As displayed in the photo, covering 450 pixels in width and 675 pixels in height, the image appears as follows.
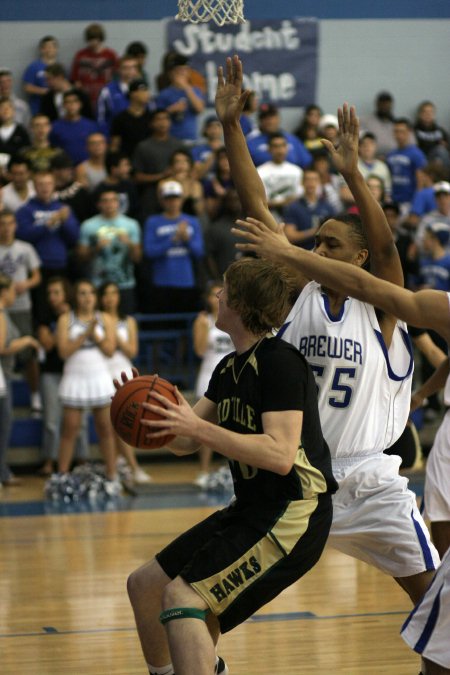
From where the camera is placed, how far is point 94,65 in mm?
15008

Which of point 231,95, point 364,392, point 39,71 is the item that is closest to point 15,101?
point 39,71

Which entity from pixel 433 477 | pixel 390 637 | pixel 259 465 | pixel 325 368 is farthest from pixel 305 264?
pixel 390 637

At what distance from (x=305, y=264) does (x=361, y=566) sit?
466 cm

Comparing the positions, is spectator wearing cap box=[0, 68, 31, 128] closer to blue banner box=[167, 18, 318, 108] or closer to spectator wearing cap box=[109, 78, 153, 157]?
spectator wearing cap box=[109, 78, 153, 157]

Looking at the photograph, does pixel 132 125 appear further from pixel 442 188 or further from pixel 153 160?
pixel 442 188

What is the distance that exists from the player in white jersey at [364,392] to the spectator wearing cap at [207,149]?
850cm

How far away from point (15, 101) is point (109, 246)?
146 inches

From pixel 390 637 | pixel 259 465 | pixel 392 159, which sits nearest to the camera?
Answer: pixel 259 465

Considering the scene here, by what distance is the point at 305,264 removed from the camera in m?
3.99

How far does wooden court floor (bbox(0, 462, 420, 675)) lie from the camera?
5.80m

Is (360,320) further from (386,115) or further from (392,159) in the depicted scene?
(386,115)

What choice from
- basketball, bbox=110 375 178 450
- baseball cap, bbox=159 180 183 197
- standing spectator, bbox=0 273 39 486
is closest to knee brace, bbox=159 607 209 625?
basketball, bbox=110 375 178 450

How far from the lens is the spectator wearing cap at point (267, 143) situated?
13.5 m

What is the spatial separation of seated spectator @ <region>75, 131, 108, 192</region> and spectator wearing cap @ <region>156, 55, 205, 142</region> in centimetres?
125
